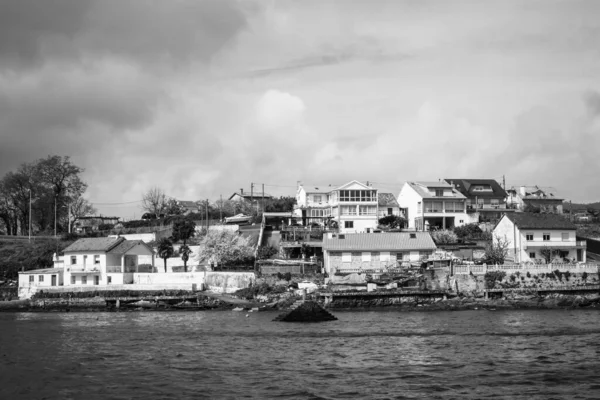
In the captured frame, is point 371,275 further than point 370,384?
Yes

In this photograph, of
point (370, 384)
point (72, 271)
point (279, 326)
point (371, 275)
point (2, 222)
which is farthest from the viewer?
point (2, 222)

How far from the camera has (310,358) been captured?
119 feet

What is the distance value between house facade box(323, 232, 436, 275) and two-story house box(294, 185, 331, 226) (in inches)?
805

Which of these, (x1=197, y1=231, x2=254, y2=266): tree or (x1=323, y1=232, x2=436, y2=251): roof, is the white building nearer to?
(x1=323, y1=232, x2=436, y2=251): roof

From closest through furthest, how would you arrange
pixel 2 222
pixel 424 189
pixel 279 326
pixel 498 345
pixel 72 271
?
pixel 498 345, pixel 279 326, pixel 72 271, pixel 424 189, pixel 2 222

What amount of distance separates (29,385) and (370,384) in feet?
49.6

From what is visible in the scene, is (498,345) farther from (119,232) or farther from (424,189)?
(119,232)

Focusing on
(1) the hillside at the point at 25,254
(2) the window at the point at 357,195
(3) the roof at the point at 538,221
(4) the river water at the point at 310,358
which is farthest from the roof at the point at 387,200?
(4) the river water at the point at 310,358

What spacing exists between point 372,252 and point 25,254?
45.6 meters

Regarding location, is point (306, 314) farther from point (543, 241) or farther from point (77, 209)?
point (77, 209)

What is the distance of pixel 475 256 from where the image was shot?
76.4 meters

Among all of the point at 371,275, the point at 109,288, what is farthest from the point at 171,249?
the point at 371,275

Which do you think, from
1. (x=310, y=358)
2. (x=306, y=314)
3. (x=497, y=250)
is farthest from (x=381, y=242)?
(x=310, y=358)

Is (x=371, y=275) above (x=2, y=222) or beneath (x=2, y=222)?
beneath
